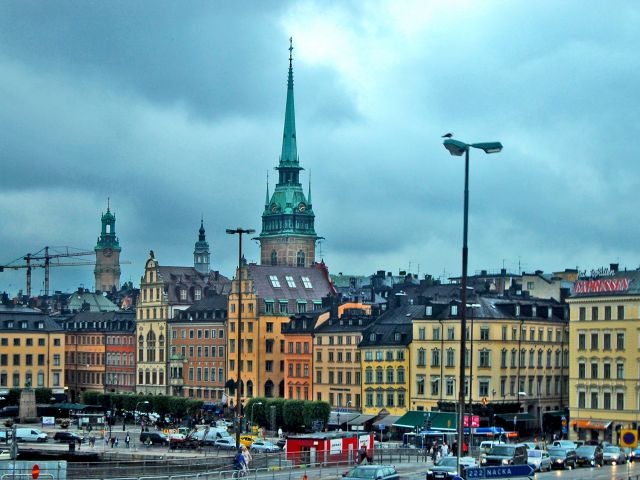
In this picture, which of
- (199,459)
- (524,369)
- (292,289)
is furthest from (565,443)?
(292,289)

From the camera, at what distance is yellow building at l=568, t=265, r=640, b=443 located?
10694cm

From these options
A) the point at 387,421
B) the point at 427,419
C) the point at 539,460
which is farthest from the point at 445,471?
the point at 387,421

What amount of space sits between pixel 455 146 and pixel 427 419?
68924 millimetres

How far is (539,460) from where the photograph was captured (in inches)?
2891

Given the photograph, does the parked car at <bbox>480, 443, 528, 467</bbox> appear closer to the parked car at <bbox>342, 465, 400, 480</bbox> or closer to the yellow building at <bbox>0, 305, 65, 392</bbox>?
the parked car at <bbox>342, 465, 400, 480</bbox>

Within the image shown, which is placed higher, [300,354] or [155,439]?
[300,354]

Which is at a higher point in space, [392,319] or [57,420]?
[392,319]

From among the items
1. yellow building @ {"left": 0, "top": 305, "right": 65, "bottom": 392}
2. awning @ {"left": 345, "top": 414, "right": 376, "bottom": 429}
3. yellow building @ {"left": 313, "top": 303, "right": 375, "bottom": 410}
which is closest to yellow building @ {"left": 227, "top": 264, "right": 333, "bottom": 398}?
yellow building @ {"left": 313, "top": 303, "right": 375, "bottom": 410}

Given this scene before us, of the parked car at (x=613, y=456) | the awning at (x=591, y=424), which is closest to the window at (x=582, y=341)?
the awning at (x=591, y=424)

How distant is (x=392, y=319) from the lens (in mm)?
131875

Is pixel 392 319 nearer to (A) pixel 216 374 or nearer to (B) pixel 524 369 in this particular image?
(B) pixel 524 369

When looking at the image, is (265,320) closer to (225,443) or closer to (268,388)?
(268,388)

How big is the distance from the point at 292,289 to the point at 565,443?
7275cm

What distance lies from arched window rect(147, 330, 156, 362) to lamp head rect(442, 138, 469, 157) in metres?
126
